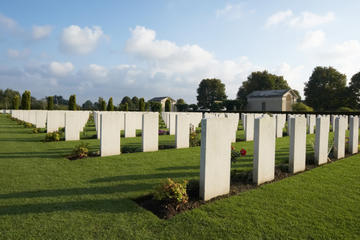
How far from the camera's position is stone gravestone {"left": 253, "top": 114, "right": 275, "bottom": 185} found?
15.5 feet

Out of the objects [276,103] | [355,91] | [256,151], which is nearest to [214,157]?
[256,151]

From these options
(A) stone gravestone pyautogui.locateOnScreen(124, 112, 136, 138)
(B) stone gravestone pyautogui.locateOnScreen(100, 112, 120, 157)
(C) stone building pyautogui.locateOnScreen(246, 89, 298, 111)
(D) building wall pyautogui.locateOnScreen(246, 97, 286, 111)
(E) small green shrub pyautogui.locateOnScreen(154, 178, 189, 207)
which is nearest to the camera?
(E) small green shrub pyautogui.locateOnScreen(154, 178, 189, 207)

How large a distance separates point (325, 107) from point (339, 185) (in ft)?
169

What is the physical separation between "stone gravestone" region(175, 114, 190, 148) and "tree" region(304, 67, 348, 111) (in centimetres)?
4805

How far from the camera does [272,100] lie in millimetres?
50031

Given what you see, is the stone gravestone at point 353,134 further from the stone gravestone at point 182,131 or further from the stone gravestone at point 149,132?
the stone gravestone at point 149,132

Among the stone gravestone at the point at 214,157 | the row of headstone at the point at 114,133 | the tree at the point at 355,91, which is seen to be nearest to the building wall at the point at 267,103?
the tree at the point at 355,91

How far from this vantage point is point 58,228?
296 cm

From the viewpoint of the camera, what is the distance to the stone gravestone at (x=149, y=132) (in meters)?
8.43

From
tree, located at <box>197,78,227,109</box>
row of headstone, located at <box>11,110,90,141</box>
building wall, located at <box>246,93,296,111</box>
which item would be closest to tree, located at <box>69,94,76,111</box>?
row of headstone, located at <box>11,110,90,141</box>

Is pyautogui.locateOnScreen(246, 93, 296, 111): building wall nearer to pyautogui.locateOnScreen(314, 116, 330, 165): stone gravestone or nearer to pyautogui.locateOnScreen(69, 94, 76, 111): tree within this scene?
pyautogui.locateOnScreen(69, 94, 76, 111): tree

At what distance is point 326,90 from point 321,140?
50.3 metres

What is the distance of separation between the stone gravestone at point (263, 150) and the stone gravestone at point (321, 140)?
8.00 feet

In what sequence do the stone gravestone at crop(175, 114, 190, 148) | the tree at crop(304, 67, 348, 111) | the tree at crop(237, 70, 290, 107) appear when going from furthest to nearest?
the tree at crop(237, 70, 290, 107), the tree at crop(304, 67, 348, 111), the stone gravestone at crop(175, 114, 190, 148)
